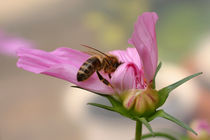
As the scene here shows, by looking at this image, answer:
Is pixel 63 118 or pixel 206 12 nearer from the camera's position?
pixel 63 118

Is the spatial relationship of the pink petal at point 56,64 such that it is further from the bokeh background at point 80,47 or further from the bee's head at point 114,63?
the bokeh background at point 80,47

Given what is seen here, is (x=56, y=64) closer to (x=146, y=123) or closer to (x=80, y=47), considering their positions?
(x=146, y=123)

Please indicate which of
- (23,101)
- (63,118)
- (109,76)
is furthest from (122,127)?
(109,76)

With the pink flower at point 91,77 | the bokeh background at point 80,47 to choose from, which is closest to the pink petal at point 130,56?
the pink flower at point 91,77

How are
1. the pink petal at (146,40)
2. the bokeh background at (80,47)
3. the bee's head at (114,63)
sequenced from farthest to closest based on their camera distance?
the bokeh background at (80,47) < the bee's head at (114,63) < the pink petal at (146,40)

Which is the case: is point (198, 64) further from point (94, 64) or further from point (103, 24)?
point (94, 64)
